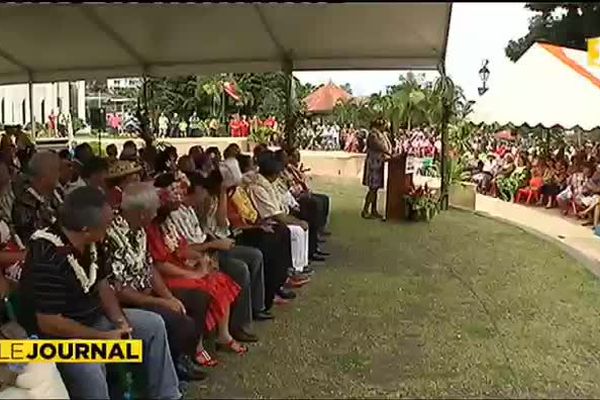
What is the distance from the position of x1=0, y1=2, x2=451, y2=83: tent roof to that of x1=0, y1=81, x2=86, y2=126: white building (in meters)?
1.71

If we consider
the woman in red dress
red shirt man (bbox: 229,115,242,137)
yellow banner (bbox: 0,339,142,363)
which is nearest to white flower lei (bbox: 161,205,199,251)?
the woman in red dress

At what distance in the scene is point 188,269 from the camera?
4.41 meters

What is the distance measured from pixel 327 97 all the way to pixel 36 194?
2334 centimetres

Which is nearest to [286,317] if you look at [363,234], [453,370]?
[453,370]

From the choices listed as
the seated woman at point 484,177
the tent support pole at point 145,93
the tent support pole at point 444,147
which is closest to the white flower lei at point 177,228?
the tent support pole at point 444,147

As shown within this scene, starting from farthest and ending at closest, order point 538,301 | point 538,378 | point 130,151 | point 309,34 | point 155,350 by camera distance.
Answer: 1. point 309,34
2. point 130,151
3. point 538,301
4. point 538,378
5. point 155,350

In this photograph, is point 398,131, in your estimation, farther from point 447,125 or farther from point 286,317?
point 286,317

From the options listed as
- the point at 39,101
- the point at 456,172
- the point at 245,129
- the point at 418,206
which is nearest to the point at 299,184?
the point at 418,206

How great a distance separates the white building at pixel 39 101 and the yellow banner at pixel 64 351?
9.94m

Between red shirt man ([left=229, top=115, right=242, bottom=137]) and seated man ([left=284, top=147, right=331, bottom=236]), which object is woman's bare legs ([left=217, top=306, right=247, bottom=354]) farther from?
red shirt man ([left=229, top=115, right=242, bottom=137])

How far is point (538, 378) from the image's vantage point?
14.9 feet

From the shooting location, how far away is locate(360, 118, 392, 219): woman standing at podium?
36.5 feet

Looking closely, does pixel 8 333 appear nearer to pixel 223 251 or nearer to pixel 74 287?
pixel 74 287

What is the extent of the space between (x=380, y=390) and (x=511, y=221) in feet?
25.1
